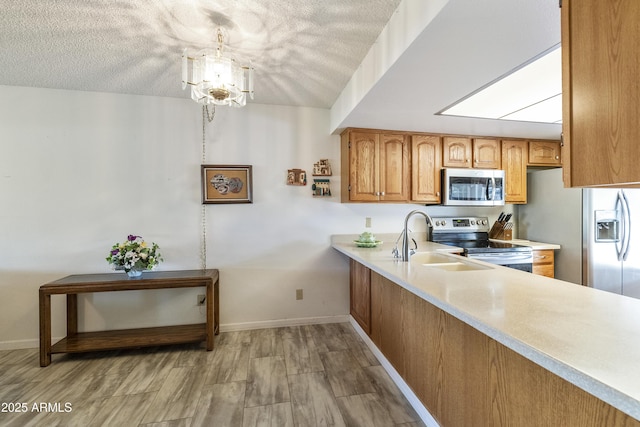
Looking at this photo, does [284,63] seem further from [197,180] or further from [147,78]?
[197,180]

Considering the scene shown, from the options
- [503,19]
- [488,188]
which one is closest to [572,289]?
[503,19]

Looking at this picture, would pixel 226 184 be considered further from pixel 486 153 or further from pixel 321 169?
pixel 486 153

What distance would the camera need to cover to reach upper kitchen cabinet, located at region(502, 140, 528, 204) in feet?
10.7

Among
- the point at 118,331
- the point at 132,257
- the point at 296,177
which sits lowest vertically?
the point at 118,331

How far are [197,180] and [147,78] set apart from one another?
0.99 metres

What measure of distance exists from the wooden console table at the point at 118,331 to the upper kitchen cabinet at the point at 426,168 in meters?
2.31

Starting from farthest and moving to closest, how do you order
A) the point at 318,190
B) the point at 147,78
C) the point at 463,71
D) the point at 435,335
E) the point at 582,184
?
the point at 318,190, the point at 147,78, the point at 463,71, the point at 435,335, the point at 582,184

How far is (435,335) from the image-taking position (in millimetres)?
1601

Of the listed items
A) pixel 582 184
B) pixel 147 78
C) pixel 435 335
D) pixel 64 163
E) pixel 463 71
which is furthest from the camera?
pixel 64 163

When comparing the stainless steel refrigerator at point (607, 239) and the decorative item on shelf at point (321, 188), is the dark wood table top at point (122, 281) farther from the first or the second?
the stainless steel refrigerator at point (607, 239)

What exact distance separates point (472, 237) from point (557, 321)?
2711 millimetres

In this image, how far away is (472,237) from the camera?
11.2 feet

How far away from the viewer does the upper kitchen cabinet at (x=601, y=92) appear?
29.3 inches

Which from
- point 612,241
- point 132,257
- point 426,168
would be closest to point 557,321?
point 426,168
